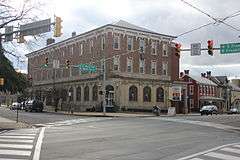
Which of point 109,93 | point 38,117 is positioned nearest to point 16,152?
point 38,117

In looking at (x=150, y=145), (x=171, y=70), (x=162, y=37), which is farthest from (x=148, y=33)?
(x=150, y=145)

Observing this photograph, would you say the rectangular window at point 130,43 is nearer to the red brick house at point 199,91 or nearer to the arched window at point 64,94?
the arched window at point 64,94

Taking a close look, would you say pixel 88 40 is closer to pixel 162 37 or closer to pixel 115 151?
pixel 162 37

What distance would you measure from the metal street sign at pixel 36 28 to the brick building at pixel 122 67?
111 feet

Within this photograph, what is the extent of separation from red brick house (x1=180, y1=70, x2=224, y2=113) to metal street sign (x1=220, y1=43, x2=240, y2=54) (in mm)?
59124

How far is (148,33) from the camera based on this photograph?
74.9 meters

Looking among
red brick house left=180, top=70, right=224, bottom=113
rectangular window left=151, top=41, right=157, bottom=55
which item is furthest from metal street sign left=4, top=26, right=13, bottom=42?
red brick house left=180, top=70, right=224, bottom=113

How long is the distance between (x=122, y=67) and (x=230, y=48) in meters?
37.1

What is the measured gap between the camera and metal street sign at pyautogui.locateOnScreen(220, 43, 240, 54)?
34.7 metres

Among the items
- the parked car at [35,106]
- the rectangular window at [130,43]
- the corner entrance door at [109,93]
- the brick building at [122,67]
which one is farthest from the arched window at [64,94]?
the rectangular window at [130,43]

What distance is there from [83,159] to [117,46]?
5666 centimetres

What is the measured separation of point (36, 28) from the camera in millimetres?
30984

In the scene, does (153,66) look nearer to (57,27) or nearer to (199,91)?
(199,91)

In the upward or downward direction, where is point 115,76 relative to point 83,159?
upward
